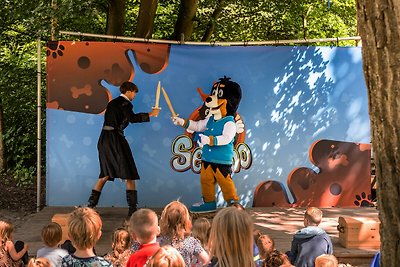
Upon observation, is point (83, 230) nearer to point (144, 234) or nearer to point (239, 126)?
point (144, 234)

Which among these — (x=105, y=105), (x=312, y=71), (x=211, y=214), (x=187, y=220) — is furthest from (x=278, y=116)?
(x=187, y=220)

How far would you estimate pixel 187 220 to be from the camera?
398cm

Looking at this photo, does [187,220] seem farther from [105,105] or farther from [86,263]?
[105,105]

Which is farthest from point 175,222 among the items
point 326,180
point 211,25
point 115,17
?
point 211,25

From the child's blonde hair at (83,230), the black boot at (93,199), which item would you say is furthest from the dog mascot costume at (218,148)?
the child's blonde hair at (83,230)

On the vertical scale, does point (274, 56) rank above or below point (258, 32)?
below

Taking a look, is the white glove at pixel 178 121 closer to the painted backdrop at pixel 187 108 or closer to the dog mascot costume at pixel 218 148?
the dog mascot costume at pixel 218 148

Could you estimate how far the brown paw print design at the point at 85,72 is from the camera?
27.1ft

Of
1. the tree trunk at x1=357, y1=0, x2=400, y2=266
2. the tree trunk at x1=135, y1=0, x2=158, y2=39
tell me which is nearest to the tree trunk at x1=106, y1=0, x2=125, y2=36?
the tree trunk at x1=135, y1=0, x2=158, y2=39

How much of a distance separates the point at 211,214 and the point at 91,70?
8.17 feet

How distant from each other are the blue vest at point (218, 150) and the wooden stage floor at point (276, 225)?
0.88 metres

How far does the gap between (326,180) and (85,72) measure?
357 cm

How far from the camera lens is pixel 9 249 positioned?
4.71 meters

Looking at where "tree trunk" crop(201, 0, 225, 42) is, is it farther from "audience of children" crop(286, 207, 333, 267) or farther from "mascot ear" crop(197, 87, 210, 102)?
"audience of children" crop(286, 207, 333, 267)
